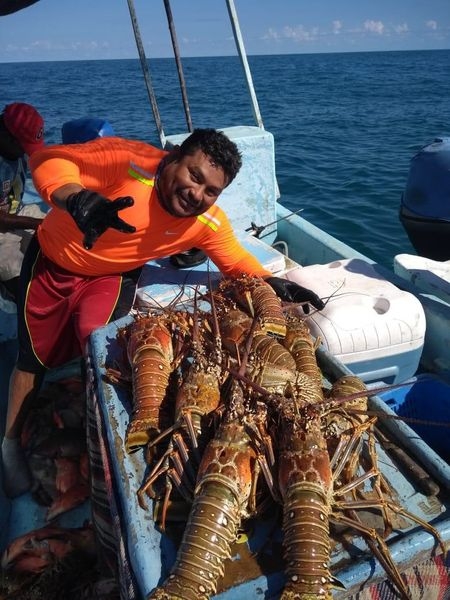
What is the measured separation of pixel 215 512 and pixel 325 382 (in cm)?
116

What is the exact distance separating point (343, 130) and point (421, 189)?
15.0 metres

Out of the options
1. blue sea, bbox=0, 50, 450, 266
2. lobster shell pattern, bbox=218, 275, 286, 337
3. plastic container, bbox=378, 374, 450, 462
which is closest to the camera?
lobster shell pattern, bbox=218, 275, 286, 337

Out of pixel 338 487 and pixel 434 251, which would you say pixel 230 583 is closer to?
pixel 338 487

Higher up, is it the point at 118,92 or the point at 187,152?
the point at 118,92

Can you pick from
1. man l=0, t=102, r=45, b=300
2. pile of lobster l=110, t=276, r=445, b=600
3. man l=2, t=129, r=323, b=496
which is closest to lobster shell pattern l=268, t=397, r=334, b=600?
pile of lobster l=110, t=276, r=445, b=600

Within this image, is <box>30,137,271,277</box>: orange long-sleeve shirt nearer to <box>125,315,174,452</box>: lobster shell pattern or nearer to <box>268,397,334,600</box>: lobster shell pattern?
<box>125,315,174,452</box>: lobster shell pattern

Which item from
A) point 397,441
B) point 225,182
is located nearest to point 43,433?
point 225,182

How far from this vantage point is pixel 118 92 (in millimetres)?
34469

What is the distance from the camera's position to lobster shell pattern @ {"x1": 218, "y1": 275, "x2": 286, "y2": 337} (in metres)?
2.87

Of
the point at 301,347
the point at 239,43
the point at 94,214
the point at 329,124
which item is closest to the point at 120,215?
the point at 94,214

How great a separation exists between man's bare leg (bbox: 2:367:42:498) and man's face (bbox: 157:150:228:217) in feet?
5.53

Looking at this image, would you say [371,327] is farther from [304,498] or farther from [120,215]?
[120,215]

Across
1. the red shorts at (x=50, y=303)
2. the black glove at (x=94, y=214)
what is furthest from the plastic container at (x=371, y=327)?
the black glove at (x=94, y=214)

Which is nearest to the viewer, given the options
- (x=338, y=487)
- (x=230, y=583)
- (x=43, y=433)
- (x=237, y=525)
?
(x=230, y=583)
